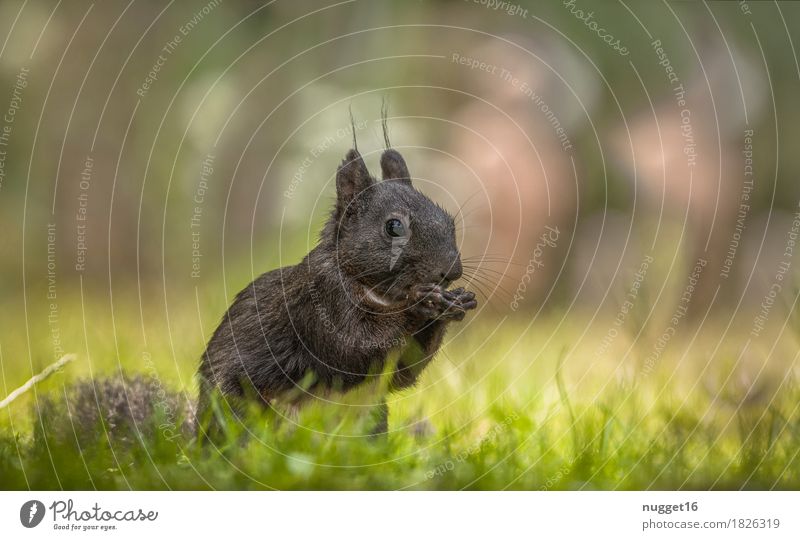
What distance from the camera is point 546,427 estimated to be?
395cm

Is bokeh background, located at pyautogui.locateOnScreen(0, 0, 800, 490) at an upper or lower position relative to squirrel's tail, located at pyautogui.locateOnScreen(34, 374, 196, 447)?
upper

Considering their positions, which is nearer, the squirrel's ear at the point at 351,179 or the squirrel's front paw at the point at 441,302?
the squirrel's front paw at the point at 441,302

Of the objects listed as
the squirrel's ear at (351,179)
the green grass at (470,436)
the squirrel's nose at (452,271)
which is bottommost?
the green grass at (470,436)

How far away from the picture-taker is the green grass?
351 centimetres

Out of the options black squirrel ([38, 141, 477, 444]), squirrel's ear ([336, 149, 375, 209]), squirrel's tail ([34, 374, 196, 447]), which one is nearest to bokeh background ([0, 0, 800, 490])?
squirrel's tail ([34, 374, 196, 447])

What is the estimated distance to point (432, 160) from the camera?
5410mm

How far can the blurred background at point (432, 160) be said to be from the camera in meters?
4.86

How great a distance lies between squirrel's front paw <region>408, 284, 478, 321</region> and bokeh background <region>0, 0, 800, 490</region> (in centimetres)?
63

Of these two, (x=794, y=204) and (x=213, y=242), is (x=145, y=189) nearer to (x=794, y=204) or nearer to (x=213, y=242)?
(x=213, y=242)

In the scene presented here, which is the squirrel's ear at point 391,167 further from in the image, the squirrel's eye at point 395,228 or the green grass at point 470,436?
the green grass at point 470,436

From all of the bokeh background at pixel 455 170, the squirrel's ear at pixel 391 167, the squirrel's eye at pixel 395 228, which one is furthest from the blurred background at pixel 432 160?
the squirrel's eye at pixel 395 228

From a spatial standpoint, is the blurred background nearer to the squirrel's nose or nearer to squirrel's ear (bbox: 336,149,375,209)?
squirrel's ear (bbox: 336,149,375,209)
